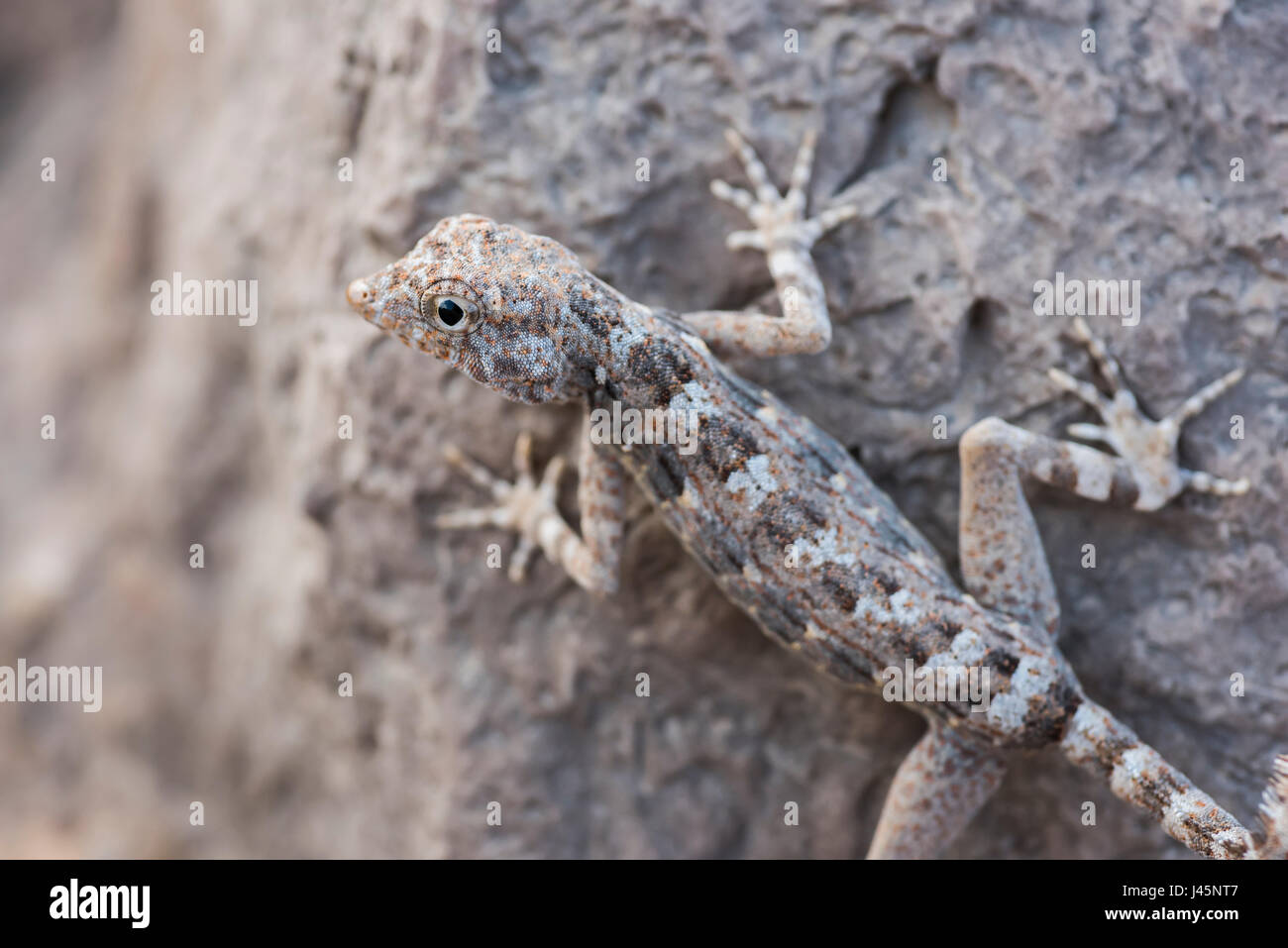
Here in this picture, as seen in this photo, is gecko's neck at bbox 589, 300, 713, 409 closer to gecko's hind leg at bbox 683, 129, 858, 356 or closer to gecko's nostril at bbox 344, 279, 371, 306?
gecko's hind leg at bbox 683, 129, 858, 356

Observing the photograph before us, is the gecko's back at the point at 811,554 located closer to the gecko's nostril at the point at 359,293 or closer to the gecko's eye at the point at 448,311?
the gecko's eye at the point at 448,311

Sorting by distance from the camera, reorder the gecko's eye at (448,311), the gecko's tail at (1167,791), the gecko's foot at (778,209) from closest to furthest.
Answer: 1. the gecko's tail at (1167,791)
2. the gecko's eye at (448,311)
3. the gecko's foot at (778,209)

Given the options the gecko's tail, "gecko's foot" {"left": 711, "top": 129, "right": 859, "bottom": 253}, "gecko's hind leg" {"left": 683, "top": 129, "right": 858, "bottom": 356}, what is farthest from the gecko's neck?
the gecko's tail

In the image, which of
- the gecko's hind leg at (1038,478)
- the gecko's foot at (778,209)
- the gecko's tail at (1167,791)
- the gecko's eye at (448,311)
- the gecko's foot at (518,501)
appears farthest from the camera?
the gecko's foot at (518,501)

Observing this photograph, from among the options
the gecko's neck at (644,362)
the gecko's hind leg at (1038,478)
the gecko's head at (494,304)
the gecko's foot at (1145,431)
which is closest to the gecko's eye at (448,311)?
the gecko's head at (494,304)

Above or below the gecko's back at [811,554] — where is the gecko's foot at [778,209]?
above
